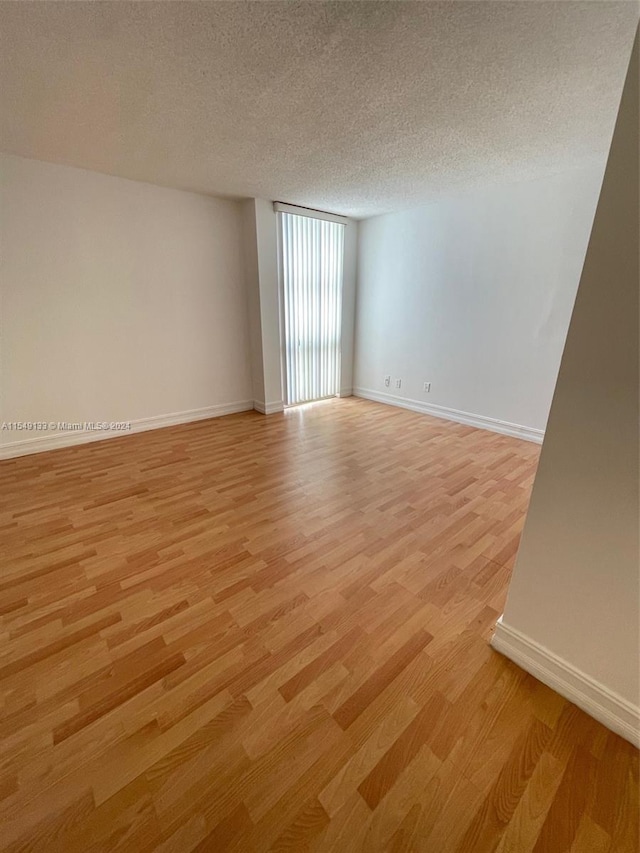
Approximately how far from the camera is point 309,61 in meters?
1.59

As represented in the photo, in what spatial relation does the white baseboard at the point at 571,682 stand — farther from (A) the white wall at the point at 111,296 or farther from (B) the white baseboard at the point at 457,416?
(A) the white wall at the point at 111,296

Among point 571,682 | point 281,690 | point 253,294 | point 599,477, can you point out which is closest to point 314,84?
point 599,477

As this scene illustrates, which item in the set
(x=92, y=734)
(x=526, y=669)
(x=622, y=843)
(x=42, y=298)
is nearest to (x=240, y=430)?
(x=42, y=298)

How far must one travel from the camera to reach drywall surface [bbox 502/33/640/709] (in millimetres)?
909

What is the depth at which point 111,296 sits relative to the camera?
334cm

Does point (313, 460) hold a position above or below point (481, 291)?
below

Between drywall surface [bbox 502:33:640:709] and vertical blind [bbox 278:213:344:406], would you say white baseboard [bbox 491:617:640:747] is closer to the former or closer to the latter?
drywall surface [bbox 502:33:640:709]

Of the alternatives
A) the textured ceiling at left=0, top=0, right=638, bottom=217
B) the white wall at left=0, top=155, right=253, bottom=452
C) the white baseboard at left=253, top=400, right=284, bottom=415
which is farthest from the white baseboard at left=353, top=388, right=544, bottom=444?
the textured ceiling at left=0, top=0, right=638, bottom=217

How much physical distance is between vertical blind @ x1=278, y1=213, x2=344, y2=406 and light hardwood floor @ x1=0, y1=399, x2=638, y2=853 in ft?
8.48

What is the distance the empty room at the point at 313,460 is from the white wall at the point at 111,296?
1.0 inches

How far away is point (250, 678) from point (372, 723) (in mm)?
464

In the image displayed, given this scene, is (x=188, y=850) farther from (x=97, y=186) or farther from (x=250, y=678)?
(x=97, y=186)

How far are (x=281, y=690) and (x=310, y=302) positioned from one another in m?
4.23

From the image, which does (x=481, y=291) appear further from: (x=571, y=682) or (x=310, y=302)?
(x=571, y=682)
